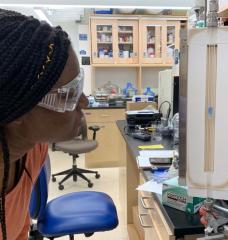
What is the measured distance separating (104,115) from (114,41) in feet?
4.86

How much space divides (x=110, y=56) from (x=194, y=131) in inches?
167

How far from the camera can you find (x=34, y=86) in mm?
659

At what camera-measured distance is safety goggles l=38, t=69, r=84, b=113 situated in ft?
2.34

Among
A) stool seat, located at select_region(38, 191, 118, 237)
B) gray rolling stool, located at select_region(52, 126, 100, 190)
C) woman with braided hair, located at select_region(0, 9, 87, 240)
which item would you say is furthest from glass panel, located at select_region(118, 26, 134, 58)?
woman with braided hair, located at select_region(0, 9, 87, 240)

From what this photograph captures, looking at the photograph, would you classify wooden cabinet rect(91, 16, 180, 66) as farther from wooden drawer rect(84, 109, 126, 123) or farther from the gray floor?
the gray floor

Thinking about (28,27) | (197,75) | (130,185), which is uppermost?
(28,27)

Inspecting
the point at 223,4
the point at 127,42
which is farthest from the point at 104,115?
the point at 223,4

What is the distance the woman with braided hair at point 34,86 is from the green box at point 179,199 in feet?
1.66

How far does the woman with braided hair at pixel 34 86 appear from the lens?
2.11 ft

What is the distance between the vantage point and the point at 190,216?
106cm

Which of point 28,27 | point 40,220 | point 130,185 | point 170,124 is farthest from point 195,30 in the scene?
point 130,185

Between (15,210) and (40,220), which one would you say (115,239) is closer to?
(40,220)

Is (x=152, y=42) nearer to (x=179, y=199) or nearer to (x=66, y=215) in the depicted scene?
(x=66, y=215)

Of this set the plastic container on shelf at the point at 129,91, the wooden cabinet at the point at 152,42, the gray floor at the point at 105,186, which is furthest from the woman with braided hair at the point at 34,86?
the wooden cabinet at the point at 152,42
